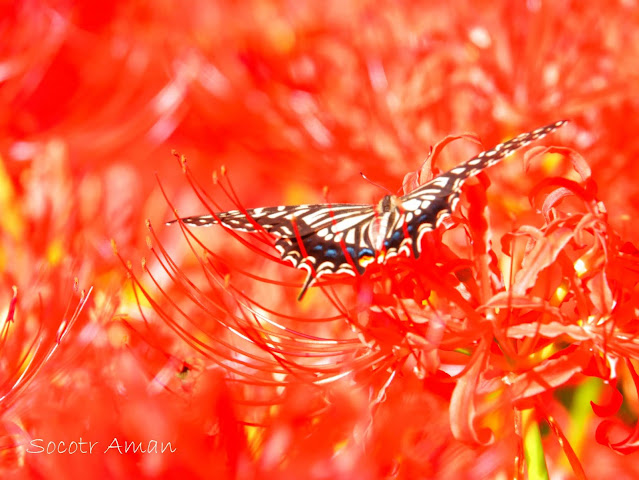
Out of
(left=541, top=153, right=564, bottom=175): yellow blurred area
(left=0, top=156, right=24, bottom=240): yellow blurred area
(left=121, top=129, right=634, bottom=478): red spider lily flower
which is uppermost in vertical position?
(left=541, top=153, right=564, bottom=175): yellow blurred area

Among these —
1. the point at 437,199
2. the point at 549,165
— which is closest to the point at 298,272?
the point at 549,165

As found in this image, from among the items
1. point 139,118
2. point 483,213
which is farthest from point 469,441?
point 139,118

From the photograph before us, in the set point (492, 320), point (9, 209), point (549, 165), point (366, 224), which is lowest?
point (492, 320)

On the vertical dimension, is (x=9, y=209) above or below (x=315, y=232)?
above

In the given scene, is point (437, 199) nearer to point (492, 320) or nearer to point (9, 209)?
point (492, 320)

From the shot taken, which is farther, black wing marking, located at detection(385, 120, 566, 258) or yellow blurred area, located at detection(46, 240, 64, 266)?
yellow blurred area, located at detection(46, 240, 64, 266)

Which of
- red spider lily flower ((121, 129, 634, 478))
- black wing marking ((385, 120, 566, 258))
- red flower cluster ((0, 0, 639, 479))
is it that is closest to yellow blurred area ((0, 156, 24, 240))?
red flower cluster ((0, 0, 639, 479))

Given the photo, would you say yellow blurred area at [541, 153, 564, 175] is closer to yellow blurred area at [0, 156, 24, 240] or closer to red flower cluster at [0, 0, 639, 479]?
red flower cluster at [0, 0, 639, 479]
